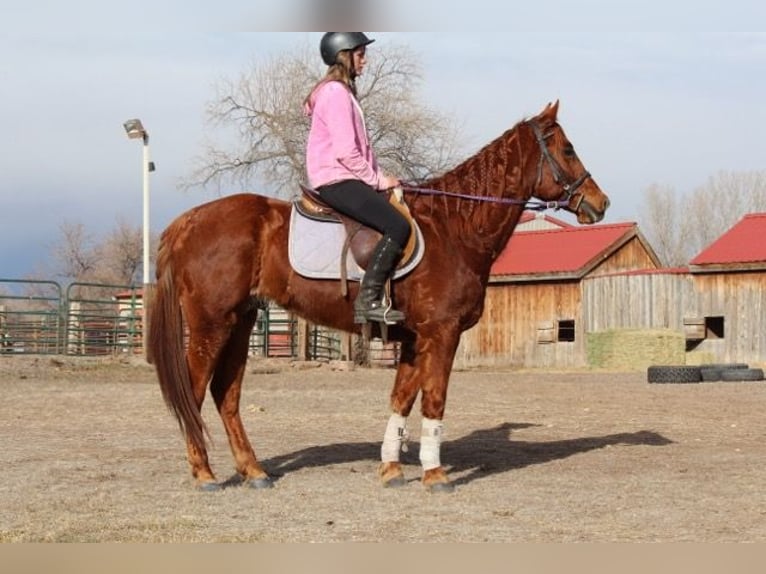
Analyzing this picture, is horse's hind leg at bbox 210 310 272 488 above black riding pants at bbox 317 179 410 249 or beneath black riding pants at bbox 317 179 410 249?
beneath

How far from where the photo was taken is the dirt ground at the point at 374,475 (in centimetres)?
618

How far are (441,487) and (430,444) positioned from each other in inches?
14.1

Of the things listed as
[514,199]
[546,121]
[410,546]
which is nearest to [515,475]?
[514,199]

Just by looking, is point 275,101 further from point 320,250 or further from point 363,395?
point 320,250

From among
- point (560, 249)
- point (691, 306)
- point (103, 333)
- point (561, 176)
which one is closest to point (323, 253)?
point (561, 176)

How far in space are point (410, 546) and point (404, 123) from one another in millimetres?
33067

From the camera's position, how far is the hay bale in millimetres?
31625

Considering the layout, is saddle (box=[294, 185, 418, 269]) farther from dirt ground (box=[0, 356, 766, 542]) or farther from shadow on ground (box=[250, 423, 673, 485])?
shadow on ground (box=[250, 423, 673, 485])

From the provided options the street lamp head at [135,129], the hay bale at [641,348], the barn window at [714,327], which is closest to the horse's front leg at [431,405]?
the street lamp head at [135,129]

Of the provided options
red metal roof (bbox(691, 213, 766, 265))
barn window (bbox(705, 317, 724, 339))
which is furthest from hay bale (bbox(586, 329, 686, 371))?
red metal roof (bbox(691, 213, 766, 265))

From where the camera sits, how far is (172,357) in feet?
25.8

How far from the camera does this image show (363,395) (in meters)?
17.4

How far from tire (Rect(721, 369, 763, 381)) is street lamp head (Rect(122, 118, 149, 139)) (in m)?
16.0

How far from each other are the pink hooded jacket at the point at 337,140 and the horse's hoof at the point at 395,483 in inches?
84.9
